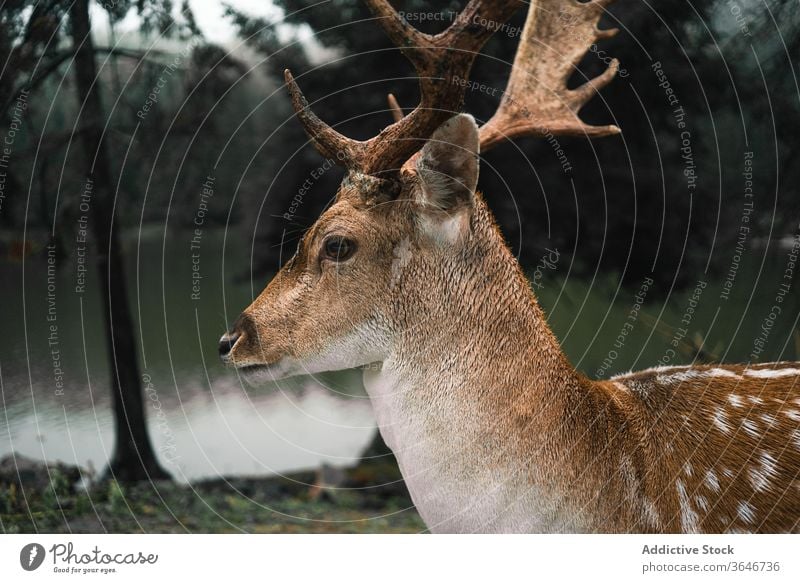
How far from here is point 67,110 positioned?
310cm

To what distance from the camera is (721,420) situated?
79.4 inches

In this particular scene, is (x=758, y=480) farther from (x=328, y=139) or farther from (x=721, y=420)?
(x=328, y=139)

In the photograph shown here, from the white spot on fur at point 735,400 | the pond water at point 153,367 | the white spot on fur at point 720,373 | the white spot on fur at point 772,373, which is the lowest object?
the pond water at point 153,367

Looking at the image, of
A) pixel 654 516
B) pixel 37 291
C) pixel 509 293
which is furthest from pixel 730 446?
pixel 37 291

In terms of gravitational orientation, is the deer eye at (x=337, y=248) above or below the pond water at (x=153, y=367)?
above

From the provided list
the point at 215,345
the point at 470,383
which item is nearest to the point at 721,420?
the point at 470,383

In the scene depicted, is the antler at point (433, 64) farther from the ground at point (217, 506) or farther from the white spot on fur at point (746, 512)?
the ground at point (217, 506)

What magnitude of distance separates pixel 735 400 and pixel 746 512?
24cm

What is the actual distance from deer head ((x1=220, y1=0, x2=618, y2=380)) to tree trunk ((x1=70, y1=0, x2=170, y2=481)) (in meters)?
1.42

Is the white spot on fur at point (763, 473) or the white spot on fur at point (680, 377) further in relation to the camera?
the white spot on fur at point (680, 377)

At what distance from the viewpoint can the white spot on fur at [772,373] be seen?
214 centimetres

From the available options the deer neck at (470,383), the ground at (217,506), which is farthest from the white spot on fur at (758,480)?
the ground at (217,506)

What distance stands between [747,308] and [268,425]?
6.33ft

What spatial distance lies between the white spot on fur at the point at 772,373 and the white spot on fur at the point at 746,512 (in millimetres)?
323
